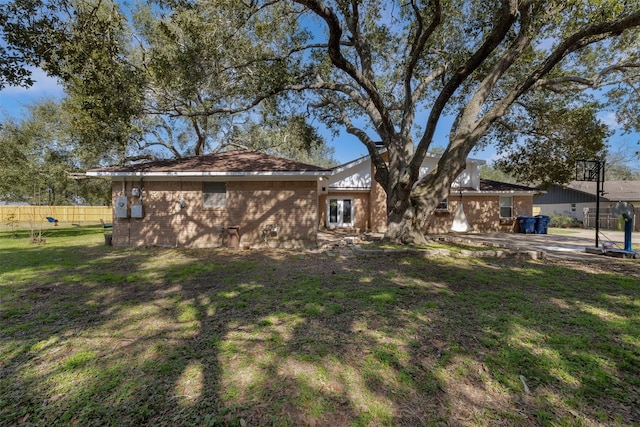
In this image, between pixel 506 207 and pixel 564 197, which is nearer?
pixel 506 207

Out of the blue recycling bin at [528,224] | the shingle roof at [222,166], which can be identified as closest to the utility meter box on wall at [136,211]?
the shingle roof at [222,166]

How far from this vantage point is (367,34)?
1100cm

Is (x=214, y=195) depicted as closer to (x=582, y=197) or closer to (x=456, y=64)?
(x=456, y=64)

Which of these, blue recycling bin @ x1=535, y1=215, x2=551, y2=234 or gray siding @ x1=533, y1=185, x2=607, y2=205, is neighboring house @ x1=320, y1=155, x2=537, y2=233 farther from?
gray siding @ x1=533, y1=185, x2=607, y2=205

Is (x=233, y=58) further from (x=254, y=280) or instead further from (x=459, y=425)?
(x=459, y=425)

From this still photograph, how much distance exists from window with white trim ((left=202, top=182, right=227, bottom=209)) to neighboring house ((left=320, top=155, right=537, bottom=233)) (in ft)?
22.3

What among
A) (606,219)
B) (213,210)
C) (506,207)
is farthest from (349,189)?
(606,219)

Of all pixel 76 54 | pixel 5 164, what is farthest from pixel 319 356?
pixel 5 164

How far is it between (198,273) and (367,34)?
10536mm

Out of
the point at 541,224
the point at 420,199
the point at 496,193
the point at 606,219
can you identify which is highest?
the point at 496,193

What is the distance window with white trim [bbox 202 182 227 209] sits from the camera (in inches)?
413

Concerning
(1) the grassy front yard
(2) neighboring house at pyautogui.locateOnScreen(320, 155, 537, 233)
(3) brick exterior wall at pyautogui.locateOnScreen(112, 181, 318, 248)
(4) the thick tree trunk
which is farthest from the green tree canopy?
(4) the thick tree trunk

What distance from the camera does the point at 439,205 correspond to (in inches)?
648

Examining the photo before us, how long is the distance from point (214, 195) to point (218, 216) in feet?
2.60
